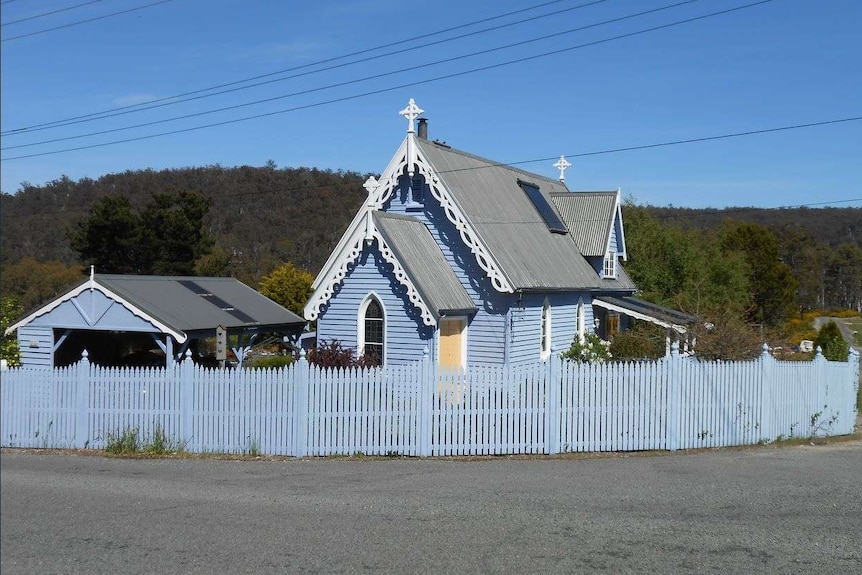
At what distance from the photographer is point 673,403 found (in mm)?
16766

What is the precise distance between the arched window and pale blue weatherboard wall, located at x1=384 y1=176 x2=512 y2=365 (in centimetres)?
238

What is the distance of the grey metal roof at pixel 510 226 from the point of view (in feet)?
79.3

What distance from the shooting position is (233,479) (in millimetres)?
13539

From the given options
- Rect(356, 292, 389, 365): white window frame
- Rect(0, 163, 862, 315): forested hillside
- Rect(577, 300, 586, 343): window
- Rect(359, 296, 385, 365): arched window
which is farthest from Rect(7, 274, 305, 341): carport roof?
Rect(0, 163, 862, 315): forested hillside

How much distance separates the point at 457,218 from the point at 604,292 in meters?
8.38

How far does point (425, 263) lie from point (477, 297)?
1.87 meters

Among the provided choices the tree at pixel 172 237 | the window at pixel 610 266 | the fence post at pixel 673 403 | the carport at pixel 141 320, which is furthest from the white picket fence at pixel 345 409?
the tree at pixel 172 237

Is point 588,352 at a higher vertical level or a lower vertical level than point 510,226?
lower

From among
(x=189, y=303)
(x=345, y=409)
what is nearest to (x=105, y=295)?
(x=189, y=303)

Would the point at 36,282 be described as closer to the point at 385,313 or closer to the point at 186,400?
the point at 385,313

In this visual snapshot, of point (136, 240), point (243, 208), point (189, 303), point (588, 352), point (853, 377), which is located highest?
point (243, 208)

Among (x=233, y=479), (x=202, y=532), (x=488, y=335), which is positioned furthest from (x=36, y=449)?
(x=488, y=335)

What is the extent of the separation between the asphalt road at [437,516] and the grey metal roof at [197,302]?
6.59 meters

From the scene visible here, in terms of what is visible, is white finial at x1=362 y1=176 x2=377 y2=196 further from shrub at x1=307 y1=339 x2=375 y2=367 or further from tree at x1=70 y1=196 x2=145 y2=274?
tree at x1=70 y1=196 x2=145 y2=274
